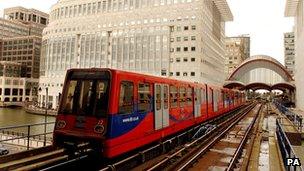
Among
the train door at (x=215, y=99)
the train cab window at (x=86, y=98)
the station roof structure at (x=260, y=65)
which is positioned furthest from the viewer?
the station roof structure at (x=260, y=65)

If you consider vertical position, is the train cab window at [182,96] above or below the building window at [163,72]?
below

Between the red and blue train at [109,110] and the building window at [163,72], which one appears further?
the building window at [163,72]

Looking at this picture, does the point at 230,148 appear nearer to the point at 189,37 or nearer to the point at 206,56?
the point at 189,37

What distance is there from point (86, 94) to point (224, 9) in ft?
338

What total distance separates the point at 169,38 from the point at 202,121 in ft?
202

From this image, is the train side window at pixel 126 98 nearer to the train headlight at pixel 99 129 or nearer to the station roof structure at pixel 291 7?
the train headlight at pixel 99 129

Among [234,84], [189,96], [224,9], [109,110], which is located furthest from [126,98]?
[224,9]

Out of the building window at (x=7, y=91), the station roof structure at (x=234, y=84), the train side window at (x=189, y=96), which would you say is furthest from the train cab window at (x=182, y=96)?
the building window at (x=7, y=91)

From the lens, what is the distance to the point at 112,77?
11.2 metres

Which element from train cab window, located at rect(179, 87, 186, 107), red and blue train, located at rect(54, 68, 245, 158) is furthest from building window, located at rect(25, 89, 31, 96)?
red and blue train, located at rect(54, 68, 245, 158)

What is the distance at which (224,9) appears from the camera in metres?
108

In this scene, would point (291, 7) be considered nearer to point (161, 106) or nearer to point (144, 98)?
point (161, 106)

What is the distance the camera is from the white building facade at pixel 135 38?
270ft

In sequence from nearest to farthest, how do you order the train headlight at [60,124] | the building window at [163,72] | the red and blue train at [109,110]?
the red and blue train at [109,110] < the train headlight at [60,124] < the building window at [163,72]
